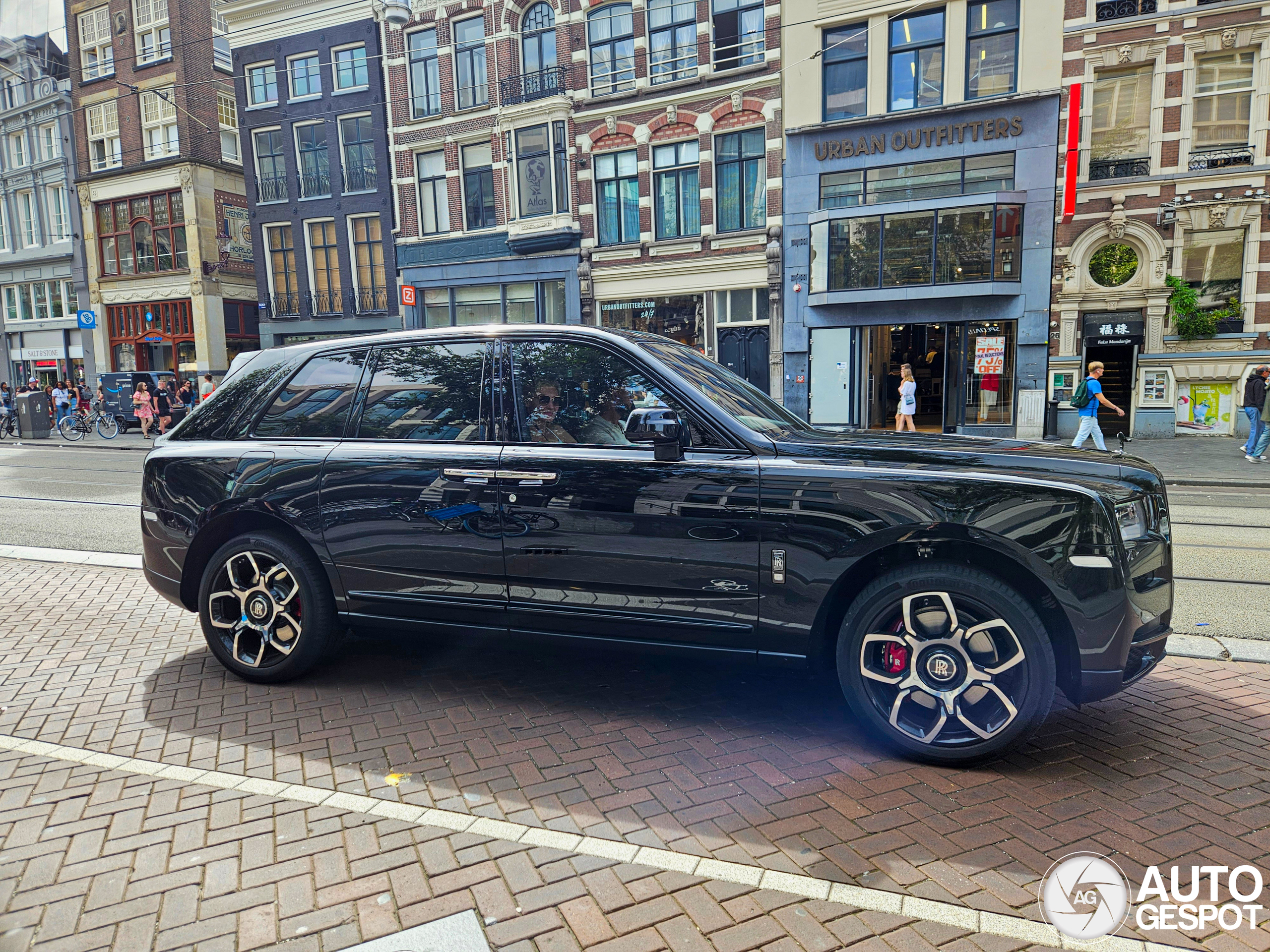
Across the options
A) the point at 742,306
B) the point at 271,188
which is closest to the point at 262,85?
the point at 271,188

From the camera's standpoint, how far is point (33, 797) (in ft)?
10.2

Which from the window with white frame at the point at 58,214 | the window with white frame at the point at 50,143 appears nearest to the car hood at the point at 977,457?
the window with white frame at the point at 58,214

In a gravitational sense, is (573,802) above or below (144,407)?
below

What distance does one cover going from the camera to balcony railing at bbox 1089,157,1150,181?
62.3 feet

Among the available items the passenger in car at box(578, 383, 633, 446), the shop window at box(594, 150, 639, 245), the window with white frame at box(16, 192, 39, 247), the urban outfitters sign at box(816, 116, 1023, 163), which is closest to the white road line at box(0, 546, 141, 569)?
the passenger in car at box(578, 383, 633, 446)

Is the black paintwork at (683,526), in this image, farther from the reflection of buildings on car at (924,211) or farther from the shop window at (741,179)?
the shop window at (741,179)

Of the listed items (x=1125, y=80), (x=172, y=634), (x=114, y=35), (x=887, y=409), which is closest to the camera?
(x=172, y=634)

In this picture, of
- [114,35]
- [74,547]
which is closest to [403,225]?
[114,35]

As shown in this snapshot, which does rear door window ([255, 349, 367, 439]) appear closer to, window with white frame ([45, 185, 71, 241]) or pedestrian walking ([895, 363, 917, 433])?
pedestrian walking ([895, 363, 917, 433])

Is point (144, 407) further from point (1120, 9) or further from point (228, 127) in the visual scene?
point (1120, 9)

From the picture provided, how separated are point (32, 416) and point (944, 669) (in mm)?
29815

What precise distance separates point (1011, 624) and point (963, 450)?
76 centimetres

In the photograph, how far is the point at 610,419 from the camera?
367 cm

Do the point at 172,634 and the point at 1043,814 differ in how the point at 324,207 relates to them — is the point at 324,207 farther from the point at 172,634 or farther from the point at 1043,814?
the point at 1043,814
